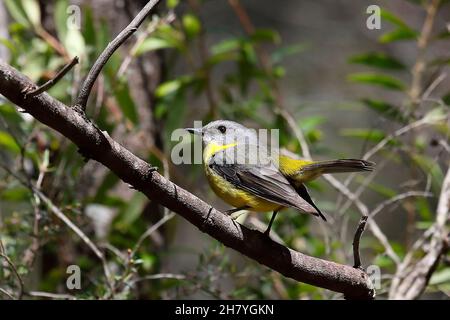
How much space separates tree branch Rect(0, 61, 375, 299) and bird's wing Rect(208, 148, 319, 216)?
0.27 m

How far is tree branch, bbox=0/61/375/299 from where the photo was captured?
1938 millimetres

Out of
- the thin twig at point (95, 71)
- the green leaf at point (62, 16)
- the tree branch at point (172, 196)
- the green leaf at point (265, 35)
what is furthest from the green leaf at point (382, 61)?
the thin twig at point (95, 71)

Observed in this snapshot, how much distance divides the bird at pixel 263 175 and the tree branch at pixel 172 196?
0.79 feet

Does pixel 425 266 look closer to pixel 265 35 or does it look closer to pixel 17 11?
pixel 265 35

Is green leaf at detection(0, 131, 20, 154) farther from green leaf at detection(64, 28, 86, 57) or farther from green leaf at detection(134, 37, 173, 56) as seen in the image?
green leaf at detection(134, 37, 173, 56)

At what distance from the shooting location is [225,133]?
12.5 feet

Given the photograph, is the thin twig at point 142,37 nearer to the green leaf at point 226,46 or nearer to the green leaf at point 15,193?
the green leaf at point 226,46

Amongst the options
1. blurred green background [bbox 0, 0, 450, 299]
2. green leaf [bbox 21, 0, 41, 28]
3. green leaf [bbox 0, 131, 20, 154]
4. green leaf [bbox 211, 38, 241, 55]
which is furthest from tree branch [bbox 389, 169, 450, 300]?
green leaf [bbox 21, 0, 41, 28]

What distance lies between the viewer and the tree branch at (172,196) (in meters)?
1.94

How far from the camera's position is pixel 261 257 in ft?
8.50

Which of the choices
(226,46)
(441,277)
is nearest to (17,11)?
(226,46)
